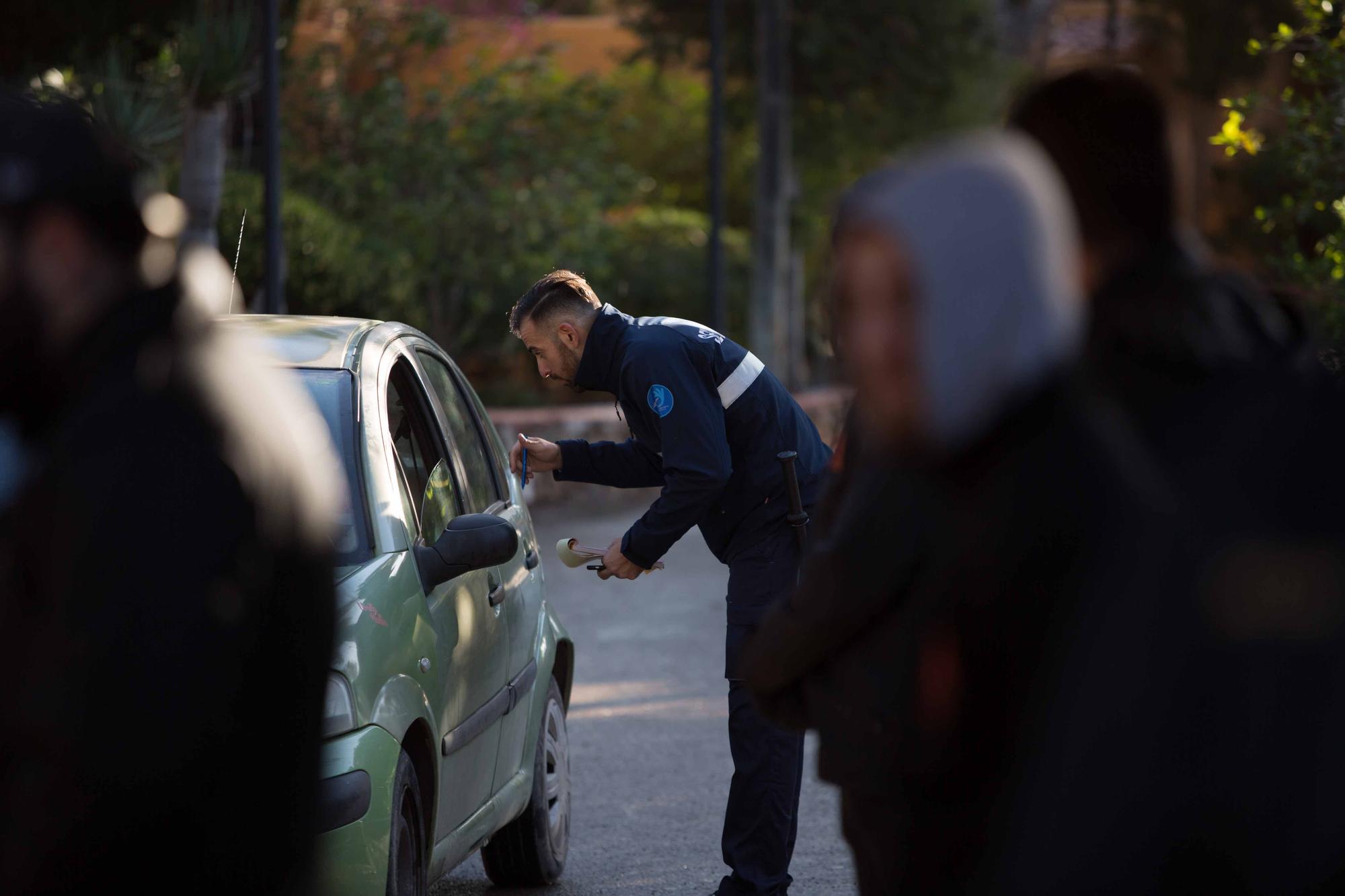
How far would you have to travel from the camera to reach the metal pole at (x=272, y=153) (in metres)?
13.6

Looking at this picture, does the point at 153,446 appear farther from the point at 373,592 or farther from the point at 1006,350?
the point at 373,592

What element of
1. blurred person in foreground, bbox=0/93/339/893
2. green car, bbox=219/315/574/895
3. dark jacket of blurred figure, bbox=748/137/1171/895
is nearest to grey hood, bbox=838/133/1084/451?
dark jacket of blurred figure, bbox=748/137/1171/895

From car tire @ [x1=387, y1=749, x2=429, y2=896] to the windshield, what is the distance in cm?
47

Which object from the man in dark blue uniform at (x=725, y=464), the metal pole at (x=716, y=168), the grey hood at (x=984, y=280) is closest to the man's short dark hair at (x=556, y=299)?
the man in dark blue uniform at (x=725, y=464)

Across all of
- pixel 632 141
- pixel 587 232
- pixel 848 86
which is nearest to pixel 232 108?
pixel 587 232

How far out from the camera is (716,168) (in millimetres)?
19422

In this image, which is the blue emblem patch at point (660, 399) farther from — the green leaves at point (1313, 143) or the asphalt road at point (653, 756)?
the green leaves at point (1313, 143)

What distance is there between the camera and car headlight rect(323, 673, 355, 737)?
12.6 ft

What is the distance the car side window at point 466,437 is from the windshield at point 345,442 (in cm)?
62

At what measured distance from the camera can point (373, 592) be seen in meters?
4.09

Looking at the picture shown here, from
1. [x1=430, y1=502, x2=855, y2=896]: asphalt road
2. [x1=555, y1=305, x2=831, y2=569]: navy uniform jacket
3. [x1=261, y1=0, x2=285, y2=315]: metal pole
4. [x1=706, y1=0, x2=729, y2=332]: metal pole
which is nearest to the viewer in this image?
[x1=555, y1=305, x2=831, y2=569]: navy uniform jacket

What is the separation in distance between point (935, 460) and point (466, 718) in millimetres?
2828

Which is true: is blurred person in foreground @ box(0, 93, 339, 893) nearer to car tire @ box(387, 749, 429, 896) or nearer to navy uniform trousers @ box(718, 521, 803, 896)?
car tire @ box(387, 749, 429, 896)

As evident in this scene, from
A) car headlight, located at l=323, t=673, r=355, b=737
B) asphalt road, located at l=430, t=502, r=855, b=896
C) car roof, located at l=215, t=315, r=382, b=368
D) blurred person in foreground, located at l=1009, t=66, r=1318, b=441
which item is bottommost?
asphalt road, located at l=430, t=502, r=855, b=896
